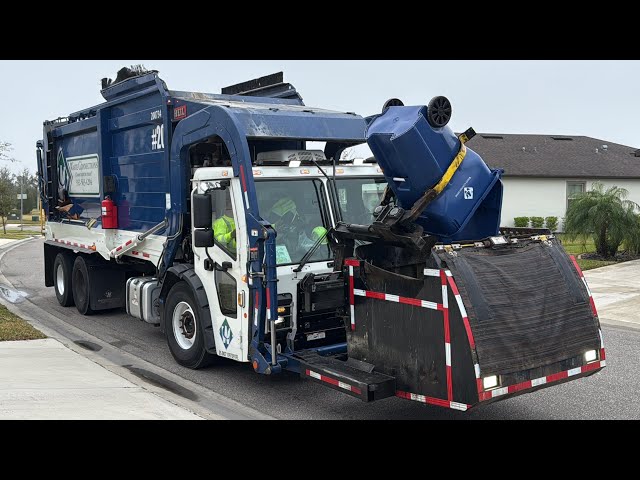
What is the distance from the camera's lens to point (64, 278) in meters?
12.4

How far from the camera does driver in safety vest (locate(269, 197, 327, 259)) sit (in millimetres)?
7113

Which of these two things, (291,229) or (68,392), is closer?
(68,392)

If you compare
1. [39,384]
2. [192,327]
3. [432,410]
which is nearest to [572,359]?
[432,410]

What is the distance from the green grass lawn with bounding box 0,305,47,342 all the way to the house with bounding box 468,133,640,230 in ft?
76.6

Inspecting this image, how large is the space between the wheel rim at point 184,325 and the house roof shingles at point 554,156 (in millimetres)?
24043

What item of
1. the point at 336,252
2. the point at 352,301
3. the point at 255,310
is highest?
the point at 336,252

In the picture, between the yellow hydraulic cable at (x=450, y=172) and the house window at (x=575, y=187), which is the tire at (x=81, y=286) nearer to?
the yellow hydraulic cable at (x=450, y=172)

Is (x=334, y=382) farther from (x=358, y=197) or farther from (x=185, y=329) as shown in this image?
(x=185, y=329)

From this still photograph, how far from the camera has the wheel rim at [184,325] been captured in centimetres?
801

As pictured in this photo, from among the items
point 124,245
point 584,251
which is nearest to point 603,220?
point 584,251

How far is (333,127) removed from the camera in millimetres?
7762

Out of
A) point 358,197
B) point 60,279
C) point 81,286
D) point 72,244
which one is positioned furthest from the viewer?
point 60,279

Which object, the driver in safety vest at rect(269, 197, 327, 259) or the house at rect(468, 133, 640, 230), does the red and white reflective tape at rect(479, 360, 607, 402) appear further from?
the house at rect(468, 133, 640, 230)

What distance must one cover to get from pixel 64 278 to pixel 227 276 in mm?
6419
